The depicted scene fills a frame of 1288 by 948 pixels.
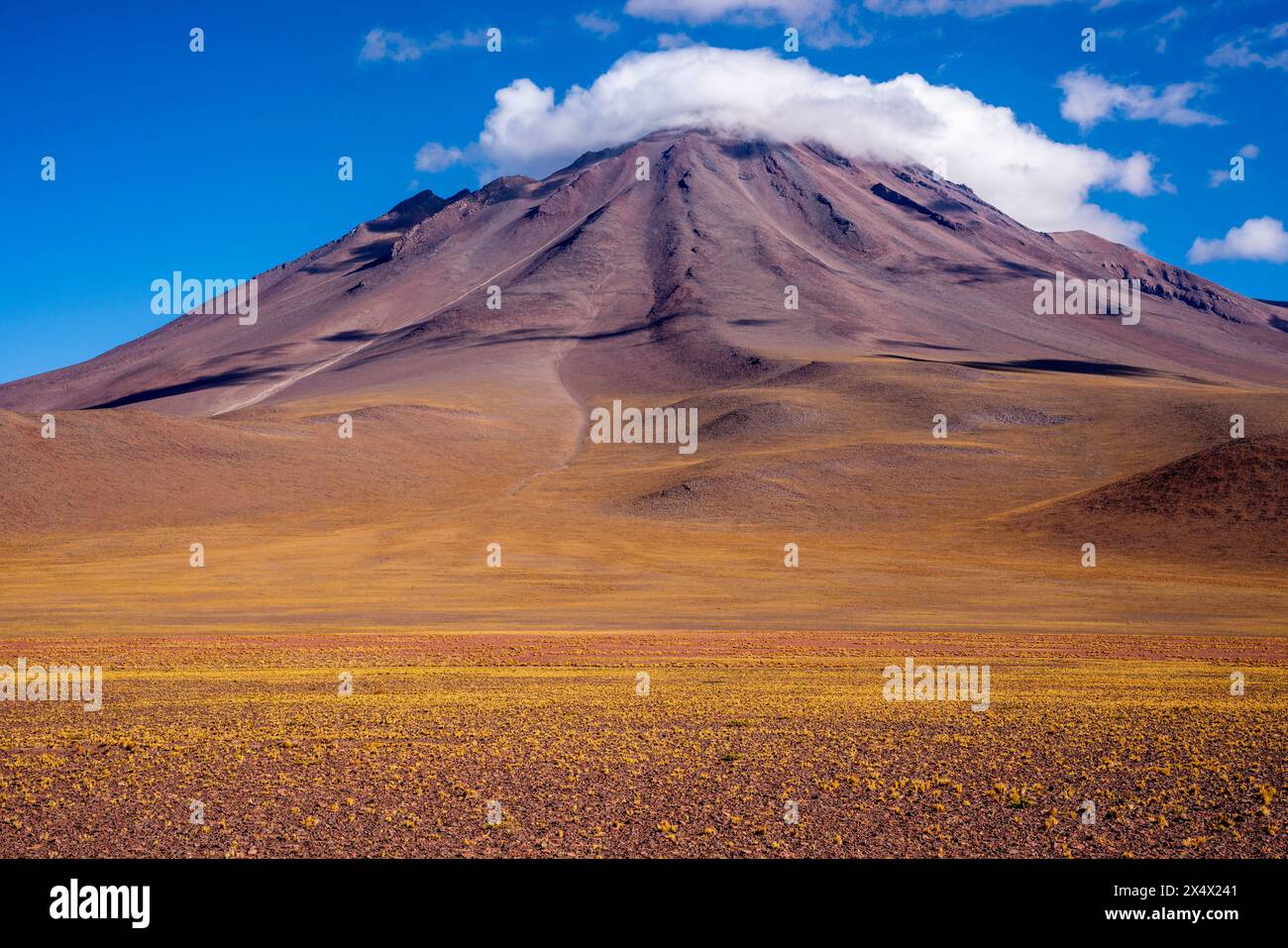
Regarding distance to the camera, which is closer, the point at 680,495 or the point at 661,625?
the point at 661,625

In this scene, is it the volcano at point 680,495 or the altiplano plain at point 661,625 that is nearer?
the altiplano plain at point 661,625

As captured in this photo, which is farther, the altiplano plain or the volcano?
the volcano

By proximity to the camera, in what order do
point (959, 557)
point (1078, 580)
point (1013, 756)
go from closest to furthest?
1. point (1013, 756)
2. point (1078, 580)
3. point (959, 557)

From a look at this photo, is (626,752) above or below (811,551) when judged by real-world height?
below

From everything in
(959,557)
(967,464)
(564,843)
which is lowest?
(564,843)

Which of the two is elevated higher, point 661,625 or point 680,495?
point 680,495

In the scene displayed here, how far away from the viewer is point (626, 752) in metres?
16.4

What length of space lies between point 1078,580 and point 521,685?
39.3 m
